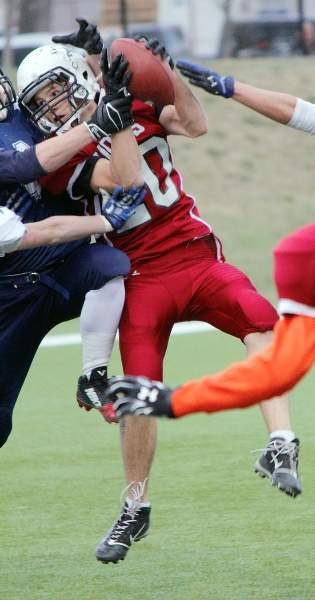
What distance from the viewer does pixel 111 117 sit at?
4.88 m

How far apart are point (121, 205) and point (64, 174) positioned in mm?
251

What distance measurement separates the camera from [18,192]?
5.24 metres

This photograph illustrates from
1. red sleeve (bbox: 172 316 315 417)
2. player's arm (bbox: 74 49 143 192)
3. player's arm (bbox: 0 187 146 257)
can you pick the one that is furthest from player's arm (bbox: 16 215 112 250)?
red sleeve (bbox: 172 316 315 417)

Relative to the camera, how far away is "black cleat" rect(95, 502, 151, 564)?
5102 millimetres

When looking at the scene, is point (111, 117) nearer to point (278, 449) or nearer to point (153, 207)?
point (153, 207)

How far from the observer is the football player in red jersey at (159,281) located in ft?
17.2

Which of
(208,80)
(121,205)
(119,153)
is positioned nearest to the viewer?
(119,153)

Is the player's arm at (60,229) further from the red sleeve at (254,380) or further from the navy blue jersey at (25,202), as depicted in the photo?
the red sleeve at (254,380)

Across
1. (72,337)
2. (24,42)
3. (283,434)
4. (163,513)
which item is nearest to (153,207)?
(283,434)

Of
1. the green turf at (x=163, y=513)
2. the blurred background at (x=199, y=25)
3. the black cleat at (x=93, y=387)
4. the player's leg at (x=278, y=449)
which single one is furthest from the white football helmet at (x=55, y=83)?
the blurred background at (x=199, y=25)

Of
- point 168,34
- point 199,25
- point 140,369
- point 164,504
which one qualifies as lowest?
point 168,34

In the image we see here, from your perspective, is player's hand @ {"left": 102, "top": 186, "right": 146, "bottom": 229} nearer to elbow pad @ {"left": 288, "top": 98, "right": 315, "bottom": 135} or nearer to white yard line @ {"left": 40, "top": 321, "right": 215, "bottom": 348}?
elbow pad @ {"left": 288, "top": 98, "right": 315, "bottom": 135}

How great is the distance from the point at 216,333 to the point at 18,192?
260 inches

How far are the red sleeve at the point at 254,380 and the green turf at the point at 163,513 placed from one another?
0.97 metres
